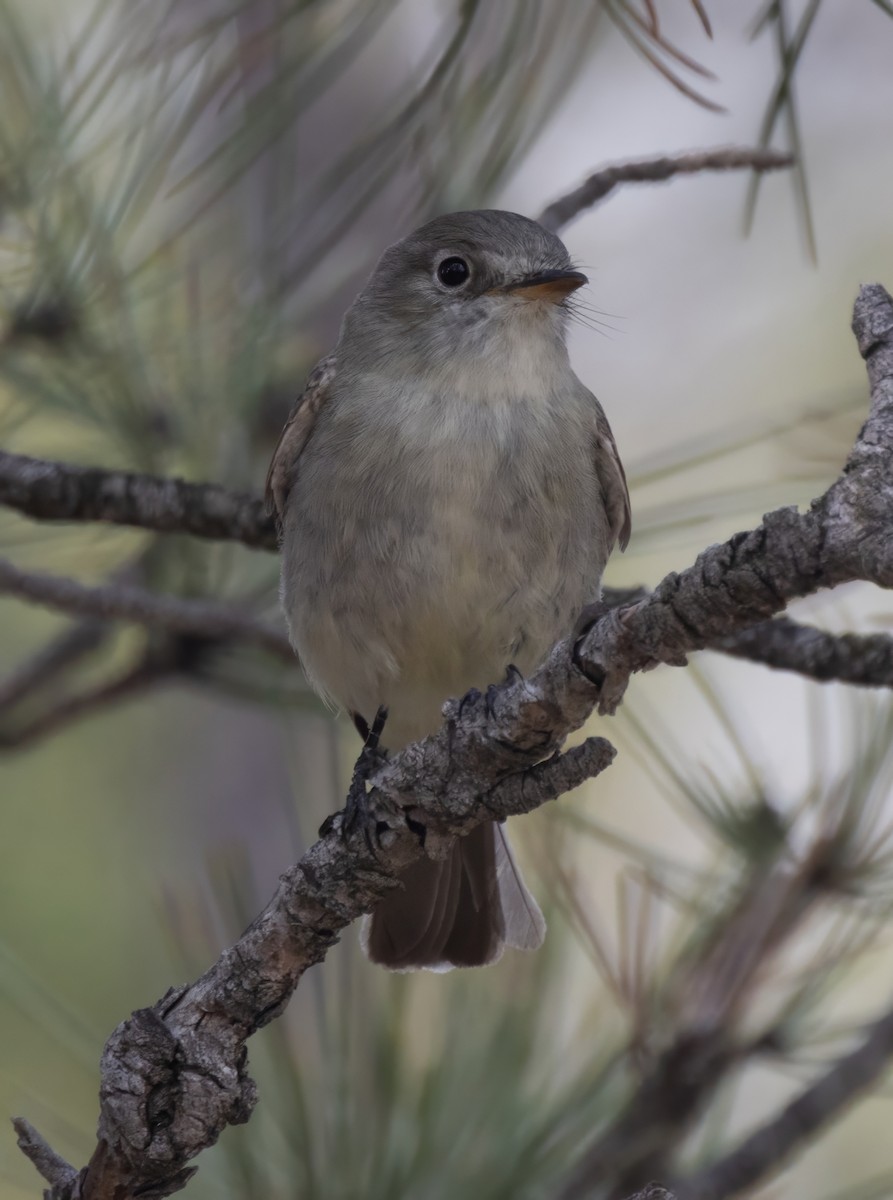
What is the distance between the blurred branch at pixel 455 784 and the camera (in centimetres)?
175

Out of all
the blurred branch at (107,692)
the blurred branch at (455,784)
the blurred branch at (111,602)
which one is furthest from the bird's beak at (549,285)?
the blurred branch at (455,784)

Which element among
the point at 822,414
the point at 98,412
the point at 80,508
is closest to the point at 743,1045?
the point at 822,414

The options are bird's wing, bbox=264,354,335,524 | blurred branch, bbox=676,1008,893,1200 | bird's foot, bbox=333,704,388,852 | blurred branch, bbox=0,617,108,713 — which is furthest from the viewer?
blurred branch, bbox=0,617,108,713

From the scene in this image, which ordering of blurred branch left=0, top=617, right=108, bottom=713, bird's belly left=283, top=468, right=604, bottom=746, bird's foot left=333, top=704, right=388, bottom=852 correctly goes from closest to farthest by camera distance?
bird's foot left=333, top=704, right=388, bottom=852
bird's belly left=283, top=468, right=604, bottom=746
blurred branch left=0, top=617, right=108, bottom=713

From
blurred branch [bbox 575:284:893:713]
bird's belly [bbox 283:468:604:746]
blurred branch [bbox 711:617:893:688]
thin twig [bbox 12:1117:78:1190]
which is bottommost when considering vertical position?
thin twig [bbox 12:1117:78:1190]

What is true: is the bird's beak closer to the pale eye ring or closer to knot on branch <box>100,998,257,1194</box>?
the pale eye ring

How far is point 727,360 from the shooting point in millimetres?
5398

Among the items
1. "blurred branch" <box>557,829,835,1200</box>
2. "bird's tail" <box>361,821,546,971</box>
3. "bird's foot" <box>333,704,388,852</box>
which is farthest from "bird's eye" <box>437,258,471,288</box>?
"blurred branch" <box>557,829,835,1200</box>

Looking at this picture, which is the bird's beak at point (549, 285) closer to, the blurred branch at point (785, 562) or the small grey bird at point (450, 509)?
the small grey bird at point (450, 509)

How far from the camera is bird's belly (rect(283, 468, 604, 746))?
3277 millimetres

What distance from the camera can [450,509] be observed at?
3277 mm

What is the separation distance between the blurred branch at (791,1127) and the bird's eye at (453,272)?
1.97 m

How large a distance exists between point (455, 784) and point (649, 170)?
5.06ft

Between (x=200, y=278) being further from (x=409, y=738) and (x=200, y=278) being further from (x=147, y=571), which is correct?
(x=409, y=738)
